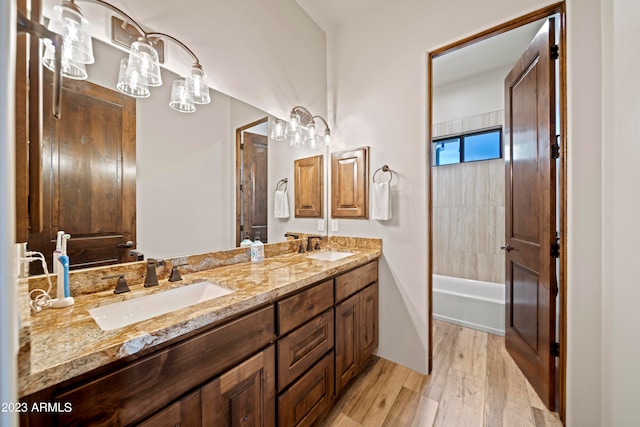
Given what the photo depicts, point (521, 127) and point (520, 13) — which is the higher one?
point (520, 13)

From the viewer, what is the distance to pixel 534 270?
166cm

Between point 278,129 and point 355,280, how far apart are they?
4.12 ft

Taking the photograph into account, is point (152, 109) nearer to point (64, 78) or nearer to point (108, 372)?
point (64, 78)

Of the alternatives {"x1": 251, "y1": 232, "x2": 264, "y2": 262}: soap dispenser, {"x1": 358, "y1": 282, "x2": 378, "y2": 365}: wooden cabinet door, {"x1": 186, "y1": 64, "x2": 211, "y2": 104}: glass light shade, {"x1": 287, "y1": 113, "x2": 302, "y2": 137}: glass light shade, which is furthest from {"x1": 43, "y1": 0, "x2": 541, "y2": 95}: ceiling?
{"x1": 358, "y1": 282, "x2": 378, "y2": 365}: wooden cabinet door

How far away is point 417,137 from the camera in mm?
1880

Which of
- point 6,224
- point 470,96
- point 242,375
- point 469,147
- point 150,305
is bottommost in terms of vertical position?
point 242,375

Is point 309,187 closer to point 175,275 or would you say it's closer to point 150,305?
point 175,275

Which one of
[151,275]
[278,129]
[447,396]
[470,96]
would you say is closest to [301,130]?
[278,129]

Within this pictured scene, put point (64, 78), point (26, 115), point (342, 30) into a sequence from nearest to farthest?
1. point (26, 115)
2. point (64, 78)
3. point (342, 30)

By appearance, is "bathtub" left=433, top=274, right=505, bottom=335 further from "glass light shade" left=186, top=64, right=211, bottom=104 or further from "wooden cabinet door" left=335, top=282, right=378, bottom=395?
"glass light shade" left=186, top=64, right=211, bottom=104

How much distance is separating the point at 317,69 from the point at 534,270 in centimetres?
233

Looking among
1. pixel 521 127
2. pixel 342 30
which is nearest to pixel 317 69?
pixel 342 30

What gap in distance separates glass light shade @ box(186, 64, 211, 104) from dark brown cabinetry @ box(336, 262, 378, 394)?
4.15ft

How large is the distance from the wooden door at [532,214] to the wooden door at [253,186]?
5.93ft
